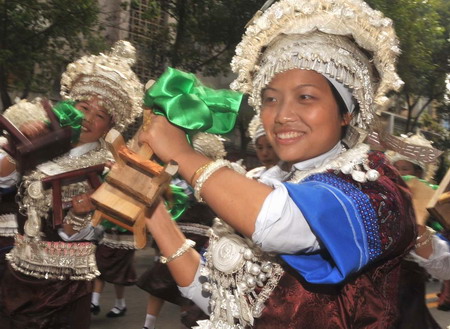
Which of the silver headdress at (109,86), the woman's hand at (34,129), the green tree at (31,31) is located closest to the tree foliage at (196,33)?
the green tree at (31,31)

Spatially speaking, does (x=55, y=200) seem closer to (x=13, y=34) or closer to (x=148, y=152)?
(x=148, y=152)

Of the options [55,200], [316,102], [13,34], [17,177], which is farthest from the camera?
[13,34]

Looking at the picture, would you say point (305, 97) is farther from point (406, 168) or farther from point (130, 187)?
point (406, 168)

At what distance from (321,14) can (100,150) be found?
2.61 m

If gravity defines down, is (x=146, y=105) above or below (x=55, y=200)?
above

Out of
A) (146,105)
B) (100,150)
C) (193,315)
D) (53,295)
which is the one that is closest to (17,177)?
(100,150)

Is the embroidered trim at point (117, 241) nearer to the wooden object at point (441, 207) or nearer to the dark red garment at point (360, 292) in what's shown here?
the wooden object at point (441, 207)

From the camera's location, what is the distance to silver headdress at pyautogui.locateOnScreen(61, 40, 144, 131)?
13.2 ft

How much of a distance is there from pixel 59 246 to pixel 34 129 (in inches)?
36.9

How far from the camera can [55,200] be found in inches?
136

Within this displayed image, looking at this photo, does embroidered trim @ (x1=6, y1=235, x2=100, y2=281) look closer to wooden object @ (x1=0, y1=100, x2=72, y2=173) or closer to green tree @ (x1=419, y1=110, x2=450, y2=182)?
wooden object @ (x1=0, y1=100, x2=72, y2=173)

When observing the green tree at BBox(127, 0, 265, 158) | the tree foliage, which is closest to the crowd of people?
the green tree at BBox(127, 0, 265, 158)

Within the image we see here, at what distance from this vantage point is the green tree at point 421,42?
13.2 m

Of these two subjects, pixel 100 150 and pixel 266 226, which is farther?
pixel 100 150
